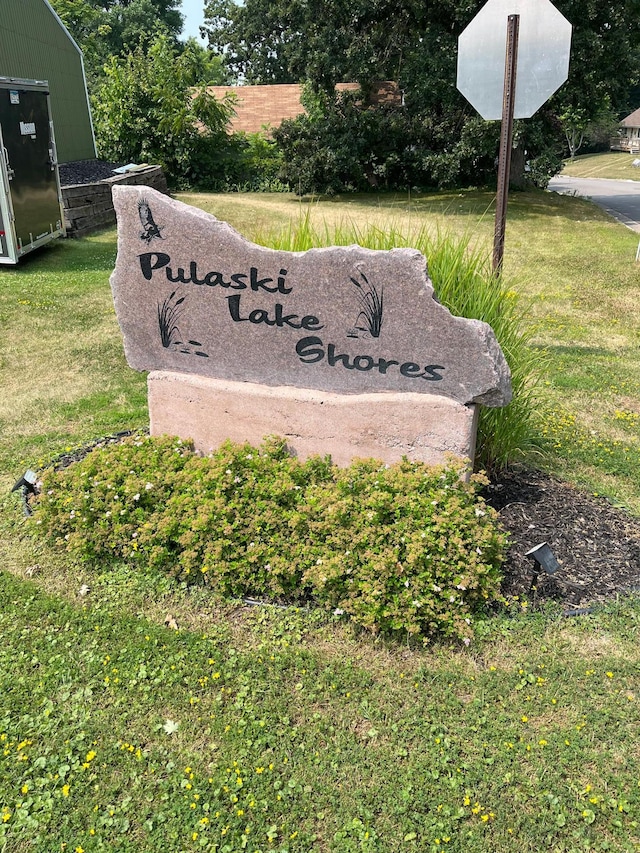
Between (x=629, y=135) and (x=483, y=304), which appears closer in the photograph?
(x=483, y=304)

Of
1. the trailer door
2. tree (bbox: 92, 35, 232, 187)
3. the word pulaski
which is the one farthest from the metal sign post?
tree (bbox: 92, 35, 232, 187)

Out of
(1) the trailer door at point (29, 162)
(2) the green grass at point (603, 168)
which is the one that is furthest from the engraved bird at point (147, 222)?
(2) the green grass at point (603, 168)

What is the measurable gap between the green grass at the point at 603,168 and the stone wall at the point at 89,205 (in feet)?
81.0

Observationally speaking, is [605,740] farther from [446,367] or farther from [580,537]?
[446,367]

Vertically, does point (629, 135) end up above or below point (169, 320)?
above

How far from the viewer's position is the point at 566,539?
395 centimetres

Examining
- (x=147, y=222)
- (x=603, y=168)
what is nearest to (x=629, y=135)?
(x=603, y=168)

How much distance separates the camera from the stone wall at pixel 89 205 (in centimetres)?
1252

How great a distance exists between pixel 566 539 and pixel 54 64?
17.9m

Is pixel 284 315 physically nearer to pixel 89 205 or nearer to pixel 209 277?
pixel 209 277

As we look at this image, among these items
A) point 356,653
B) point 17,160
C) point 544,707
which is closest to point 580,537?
point 544,707

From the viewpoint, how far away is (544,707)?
2.94 m

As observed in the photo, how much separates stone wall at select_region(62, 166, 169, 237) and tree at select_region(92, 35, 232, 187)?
560 centimetres

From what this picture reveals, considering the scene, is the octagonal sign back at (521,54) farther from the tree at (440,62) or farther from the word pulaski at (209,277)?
the tree at (440,62)
